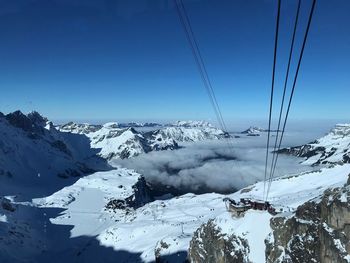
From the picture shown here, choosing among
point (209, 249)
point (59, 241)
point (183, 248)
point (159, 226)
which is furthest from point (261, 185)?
point (209, 249)

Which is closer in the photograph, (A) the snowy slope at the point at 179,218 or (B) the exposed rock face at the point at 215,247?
(B) the exposed rock face at the point at 215,247

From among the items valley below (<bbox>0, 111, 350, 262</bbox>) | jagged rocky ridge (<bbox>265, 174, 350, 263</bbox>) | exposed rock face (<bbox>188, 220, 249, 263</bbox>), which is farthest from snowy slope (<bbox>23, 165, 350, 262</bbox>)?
jagged rocky ridge (<bbox>265, 174, 350, 263</bbox>)

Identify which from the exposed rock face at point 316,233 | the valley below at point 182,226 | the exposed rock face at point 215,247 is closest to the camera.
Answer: the exposed rock face at point 316,233

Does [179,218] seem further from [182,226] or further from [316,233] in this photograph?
[316,233]

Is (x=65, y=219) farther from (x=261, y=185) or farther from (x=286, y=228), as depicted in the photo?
(x=286, y=228)

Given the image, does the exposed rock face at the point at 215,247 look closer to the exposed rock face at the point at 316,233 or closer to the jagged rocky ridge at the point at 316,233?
the jagged rocky ridge at the point at 316,233

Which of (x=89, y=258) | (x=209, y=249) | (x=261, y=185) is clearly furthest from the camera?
(x=261, y=185)

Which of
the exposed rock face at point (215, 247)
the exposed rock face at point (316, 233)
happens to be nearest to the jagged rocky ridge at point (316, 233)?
the exposed rock face at point (316, 233)

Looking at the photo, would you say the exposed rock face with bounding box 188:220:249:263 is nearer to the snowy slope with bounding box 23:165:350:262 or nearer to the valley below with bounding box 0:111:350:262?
the valley below with bounding box 0:111:350:262
